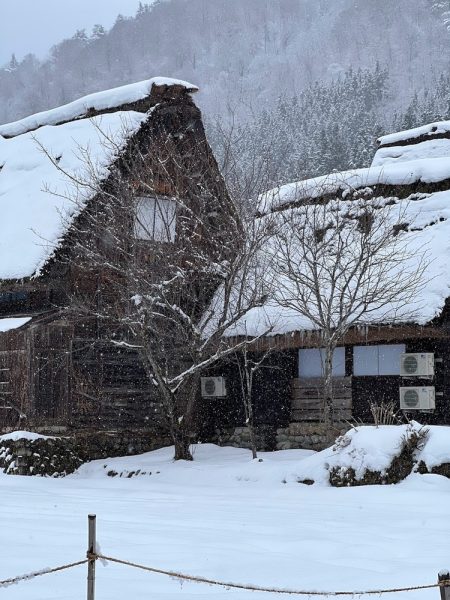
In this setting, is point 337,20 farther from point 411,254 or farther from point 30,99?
point 411,254

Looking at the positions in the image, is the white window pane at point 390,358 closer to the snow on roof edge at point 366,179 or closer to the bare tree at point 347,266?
the bare tree at point 347,266

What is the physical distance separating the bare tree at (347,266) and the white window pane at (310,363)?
1365mm

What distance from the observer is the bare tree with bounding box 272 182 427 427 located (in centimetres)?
1692

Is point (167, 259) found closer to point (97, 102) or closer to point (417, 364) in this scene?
point (417, 364)

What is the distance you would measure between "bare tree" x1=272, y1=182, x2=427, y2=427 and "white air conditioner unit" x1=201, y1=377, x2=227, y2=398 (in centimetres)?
272

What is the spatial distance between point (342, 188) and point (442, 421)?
5669mm

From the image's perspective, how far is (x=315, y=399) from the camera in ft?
65.5

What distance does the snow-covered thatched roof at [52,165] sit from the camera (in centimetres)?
1933

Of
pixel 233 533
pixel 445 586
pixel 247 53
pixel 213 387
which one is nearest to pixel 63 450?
pixel 213 387

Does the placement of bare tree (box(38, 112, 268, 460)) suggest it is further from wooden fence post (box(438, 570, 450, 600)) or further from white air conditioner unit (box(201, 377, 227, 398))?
wooden fence post (box(438, 570, 450, 600))

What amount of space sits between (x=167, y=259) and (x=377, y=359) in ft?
15.6

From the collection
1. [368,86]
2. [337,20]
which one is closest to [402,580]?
[368,86]

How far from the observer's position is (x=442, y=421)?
18.2 meters

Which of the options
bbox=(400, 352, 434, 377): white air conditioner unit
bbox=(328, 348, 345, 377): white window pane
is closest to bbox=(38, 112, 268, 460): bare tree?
bbox=(328, 348, 345, 377): white window pane
